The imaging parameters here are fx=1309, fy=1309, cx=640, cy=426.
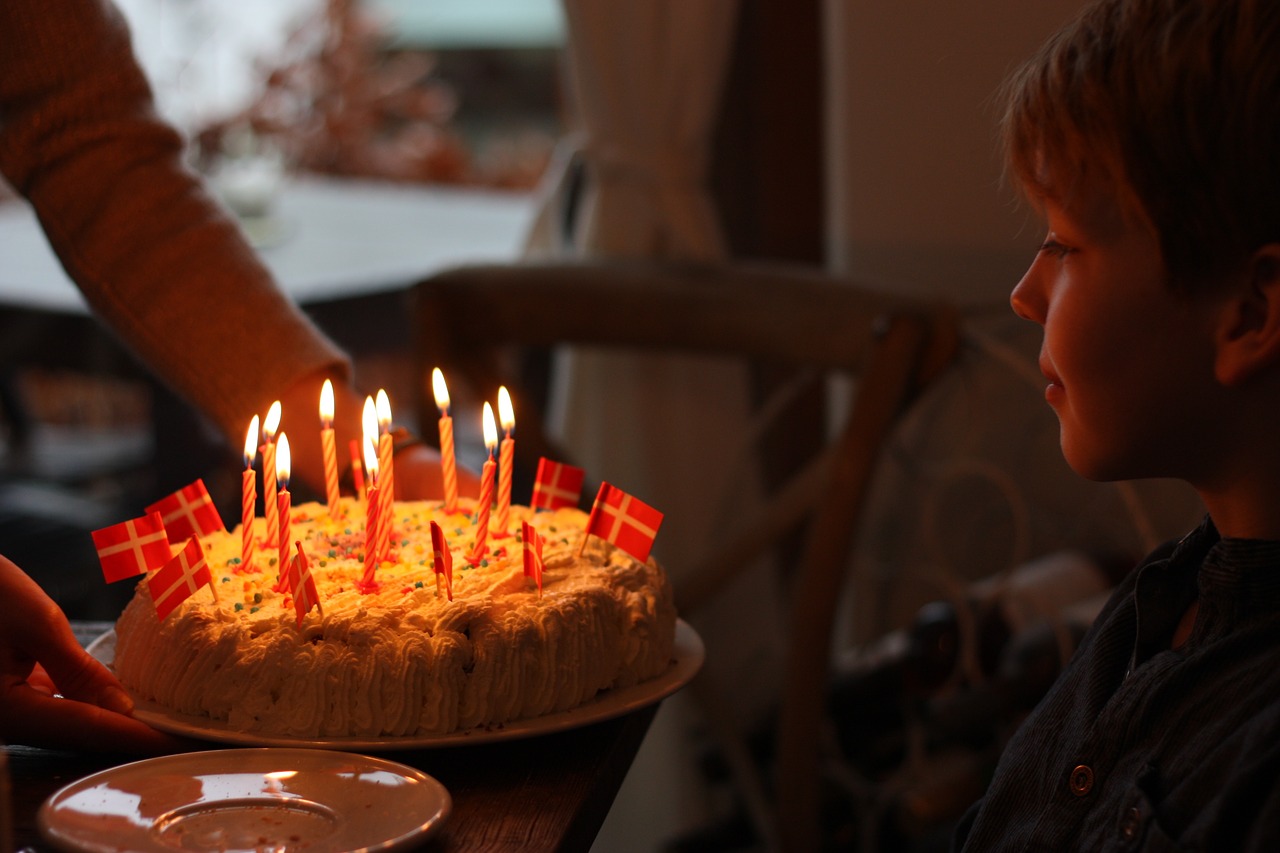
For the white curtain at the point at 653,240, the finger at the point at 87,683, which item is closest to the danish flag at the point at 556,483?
the finger at the point at 87,683

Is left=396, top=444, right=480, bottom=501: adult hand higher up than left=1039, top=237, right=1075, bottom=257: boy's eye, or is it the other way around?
left=1039, top=237, right=1075, bottom=257: boy's eye

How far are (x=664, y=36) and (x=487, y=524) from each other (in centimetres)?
155

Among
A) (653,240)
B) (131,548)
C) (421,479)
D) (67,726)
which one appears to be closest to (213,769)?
(67,726)

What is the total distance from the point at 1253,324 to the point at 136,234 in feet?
3.42

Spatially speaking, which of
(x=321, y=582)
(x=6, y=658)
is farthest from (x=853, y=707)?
(x=6, y=658)

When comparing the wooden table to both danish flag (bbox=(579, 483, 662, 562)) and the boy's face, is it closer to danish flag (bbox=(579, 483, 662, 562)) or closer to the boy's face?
danish flag (bbox=(579, 483, 662, 562))

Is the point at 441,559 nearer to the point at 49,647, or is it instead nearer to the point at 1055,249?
the point at 49,647

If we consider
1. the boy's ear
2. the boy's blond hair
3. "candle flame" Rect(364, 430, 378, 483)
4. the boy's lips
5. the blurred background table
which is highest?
the boy's blond hair

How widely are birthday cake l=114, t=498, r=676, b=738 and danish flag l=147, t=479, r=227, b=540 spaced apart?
3 cm

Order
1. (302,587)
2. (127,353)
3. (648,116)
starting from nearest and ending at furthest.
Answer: (302,587), (648,116), (127,353)

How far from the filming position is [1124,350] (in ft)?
2.78

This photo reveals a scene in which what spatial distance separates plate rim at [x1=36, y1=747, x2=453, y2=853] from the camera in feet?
2.29

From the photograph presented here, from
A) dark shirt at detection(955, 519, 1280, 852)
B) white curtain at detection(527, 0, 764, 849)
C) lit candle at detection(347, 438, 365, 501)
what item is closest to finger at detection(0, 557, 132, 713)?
lit candle at detection(347, 438, 365, 501)

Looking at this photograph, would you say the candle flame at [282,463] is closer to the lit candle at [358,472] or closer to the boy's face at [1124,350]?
the lit candle at [358,472]
